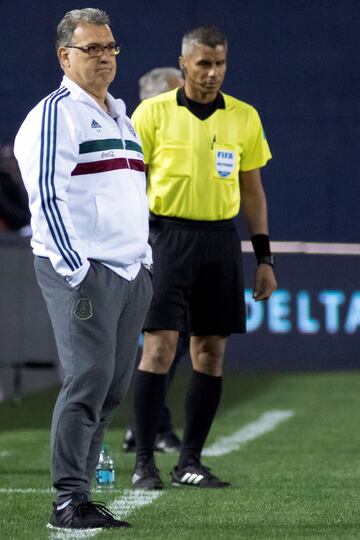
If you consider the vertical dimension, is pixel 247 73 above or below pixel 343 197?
above

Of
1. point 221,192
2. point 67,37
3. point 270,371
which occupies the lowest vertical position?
point 270,371

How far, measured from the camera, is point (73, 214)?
16.1 ft

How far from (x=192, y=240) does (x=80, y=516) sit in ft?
5.67

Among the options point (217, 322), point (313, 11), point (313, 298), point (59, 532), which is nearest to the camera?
point (59, 532)

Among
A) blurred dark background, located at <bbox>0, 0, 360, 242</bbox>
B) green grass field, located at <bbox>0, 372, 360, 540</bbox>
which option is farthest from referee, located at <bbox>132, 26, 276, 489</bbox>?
blurred dark background, located at <bbox>0, 0, 360, 242</bbox>

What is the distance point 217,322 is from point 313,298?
7772 mm

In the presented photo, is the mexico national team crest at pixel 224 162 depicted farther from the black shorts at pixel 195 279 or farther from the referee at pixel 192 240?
the black shorts at pixel 195 279

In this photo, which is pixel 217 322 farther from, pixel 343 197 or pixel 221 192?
pixel 343 197

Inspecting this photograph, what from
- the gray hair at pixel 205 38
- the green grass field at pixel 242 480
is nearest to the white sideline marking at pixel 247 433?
the green grass field at pixel 242 480

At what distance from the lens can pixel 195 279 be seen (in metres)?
6.33

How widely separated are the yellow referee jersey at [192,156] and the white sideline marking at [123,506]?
115cm

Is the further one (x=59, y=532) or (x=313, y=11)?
(x=313, y=11)

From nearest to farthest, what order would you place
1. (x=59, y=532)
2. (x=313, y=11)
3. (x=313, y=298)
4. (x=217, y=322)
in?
(x=59, y=532) → (x=217, y=322) → (x=313, y=298) → (x=313, y=11)

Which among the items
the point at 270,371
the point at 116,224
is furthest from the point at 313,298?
the point at 116,224
